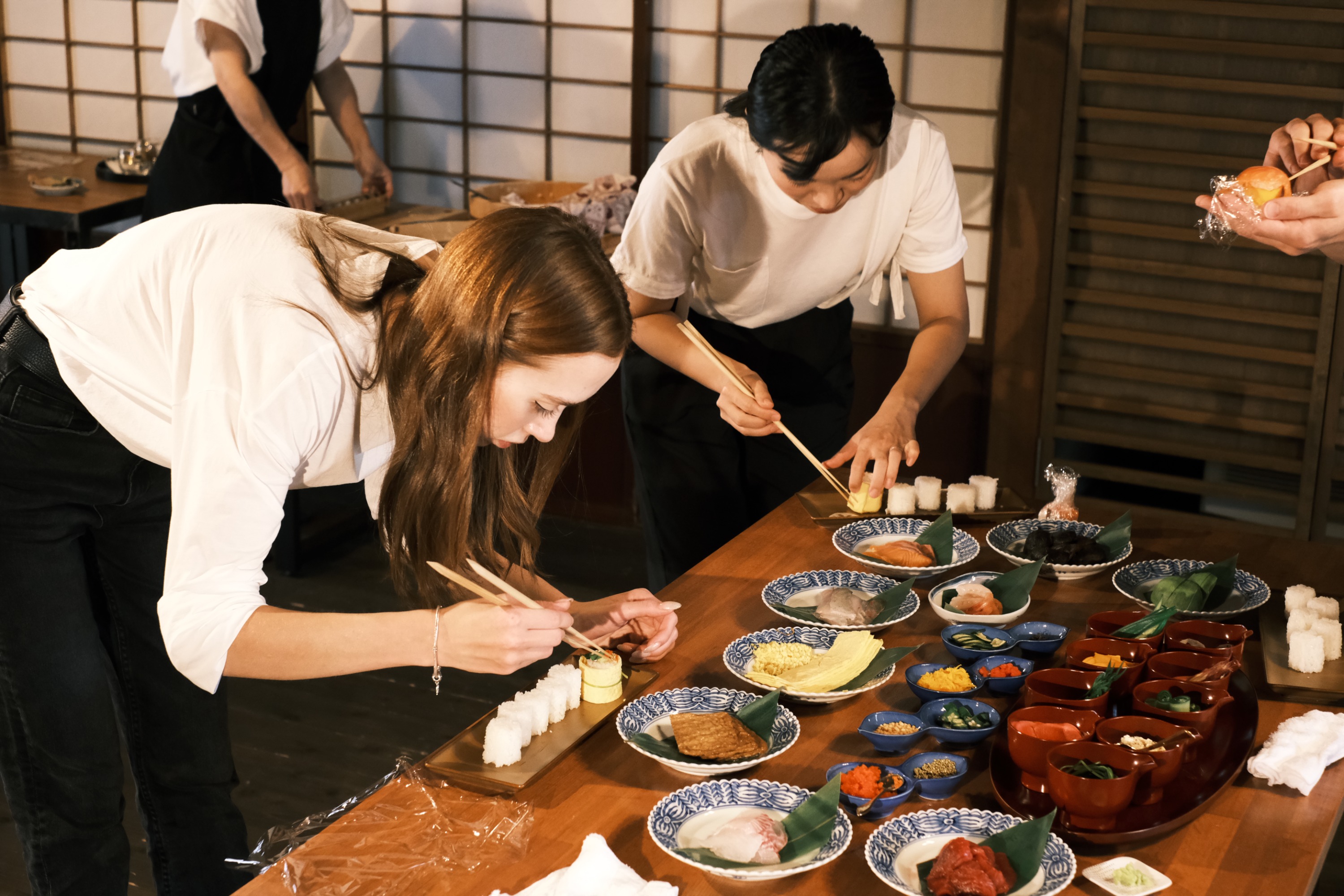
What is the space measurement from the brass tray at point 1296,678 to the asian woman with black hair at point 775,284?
2.27 feet

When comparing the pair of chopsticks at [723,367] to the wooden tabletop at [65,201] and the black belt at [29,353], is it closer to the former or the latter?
the black belt at [29,353]

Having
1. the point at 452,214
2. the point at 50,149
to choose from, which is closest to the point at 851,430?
the point at 452,214

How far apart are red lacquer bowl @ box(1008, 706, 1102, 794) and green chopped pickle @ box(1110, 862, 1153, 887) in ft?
0.44

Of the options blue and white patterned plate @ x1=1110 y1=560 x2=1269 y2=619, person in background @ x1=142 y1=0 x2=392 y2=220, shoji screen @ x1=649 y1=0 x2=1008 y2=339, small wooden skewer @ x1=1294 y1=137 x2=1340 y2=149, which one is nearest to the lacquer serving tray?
blue and white patterned plate @ x1=1110 y1=560 x2=1269 y2=619

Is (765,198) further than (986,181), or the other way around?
(986,181)

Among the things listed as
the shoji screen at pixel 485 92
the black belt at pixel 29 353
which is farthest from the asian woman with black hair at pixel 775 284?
the shoji screen at pixel 485 92

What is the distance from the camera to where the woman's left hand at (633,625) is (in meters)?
1.92

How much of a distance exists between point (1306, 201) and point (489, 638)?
1.40 meters

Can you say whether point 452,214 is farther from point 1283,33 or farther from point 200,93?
point 1283,33

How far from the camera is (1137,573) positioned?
2.26 meters

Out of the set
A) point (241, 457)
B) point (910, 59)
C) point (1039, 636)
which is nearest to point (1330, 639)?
point (1039, 636)

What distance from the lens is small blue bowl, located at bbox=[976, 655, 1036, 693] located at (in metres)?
1.84

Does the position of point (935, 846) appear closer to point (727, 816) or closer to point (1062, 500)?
point (727, 816)

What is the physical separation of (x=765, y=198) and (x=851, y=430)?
6.42 feet
